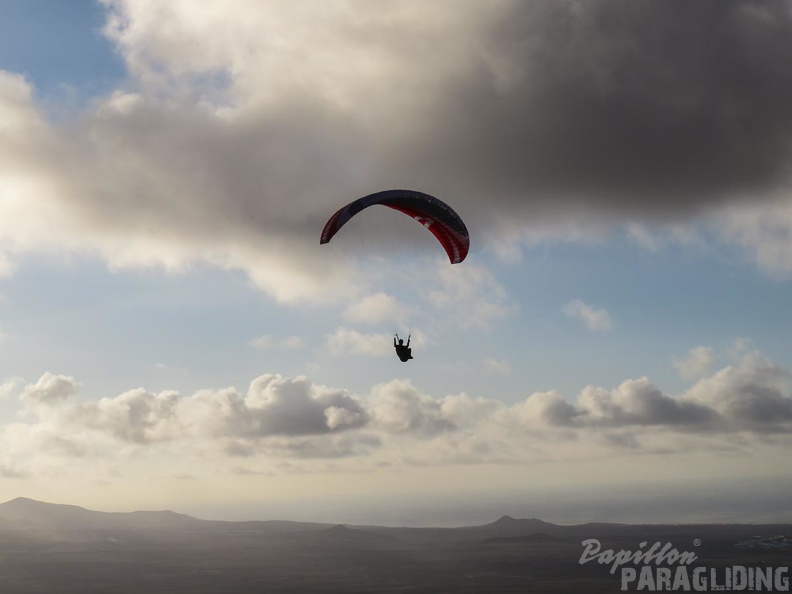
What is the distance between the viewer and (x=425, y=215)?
65.1 metres

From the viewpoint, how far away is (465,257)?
68.0m

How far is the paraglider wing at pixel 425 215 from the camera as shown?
58947mm

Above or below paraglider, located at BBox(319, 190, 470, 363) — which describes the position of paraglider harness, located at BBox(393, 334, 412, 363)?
below

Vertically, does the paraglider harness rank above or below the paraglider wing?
below

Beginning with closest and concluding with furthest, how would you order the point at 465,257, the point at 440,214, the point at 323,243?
the point at 323,243, the point at 440,214, the point at 465,257

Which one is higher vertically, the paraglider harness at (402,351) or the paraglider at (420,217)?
the paraglider at (420,217)

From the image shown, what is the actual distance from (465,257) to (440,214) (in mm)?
6142

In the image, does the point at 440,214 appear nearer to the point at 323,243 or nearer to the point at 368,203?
the point at 368,203

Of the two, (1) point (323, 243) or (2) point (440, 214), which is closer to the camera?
(1) point (323, 243)

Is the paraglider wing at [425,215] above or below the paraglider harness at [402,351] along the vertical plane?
above

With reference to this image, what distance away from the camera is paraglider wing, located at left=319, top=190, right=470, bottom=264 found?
58.9 m

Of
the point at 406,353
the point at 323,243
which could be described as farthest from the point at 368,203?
the point at 406,353

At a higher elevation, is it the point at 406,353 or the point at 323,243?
the point at 323,243

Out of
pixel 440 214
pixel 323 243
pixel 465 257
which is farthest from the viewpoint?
pixel 465 257
